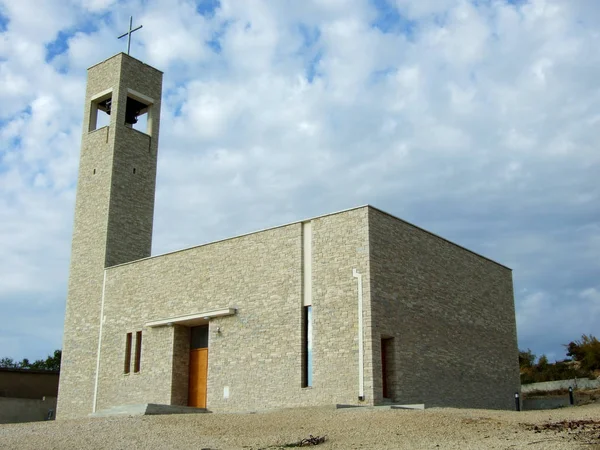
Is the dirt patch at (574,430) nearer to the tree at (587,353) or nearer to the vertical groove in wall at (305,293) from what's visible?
the vertical groove in wall at (305,293)

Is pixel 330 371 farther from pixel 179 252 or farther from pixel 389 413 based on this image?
pixel 179 252

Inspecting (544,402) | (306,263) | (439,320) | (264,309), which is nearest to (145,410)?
(264,309)

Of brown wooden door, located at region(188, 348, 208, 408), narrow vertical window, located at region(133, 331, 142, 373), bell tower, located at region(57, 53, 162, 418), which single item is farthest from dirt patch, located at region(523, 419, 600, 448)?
bell tower, located at region(57, 53, 162, 418)

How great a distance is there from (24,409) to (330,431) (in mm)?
19297

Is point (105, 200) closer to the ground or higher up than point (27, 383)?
higher up

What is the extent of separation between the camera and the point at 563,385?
107 ft

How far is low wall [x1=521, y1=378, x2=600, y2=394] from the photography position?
31.9 meters

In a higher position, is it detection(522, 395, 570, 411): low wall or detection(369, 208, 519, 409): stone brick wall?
detection(369, 208, 519, 409): stone brick wall

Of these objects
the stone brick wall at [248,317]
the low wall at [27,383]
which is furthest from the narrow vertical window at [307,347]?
the low wall at [27,383]

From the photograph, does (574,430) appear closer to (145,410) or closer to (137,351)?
(145,410)

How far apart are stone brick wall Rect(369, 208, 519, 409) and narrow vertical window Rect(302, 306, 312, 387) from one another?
82.5 inches

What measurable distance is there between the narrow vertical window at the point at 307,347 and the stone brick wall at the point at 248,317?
6.7 inches

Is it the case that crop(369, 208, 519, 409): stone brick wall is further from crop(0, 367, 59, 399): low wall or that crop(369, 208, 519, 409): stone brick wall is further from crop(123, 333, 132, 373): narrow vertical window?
crop(0, 367, 59, 399): low wall

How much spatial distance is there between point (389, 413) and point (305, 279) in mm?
6089
